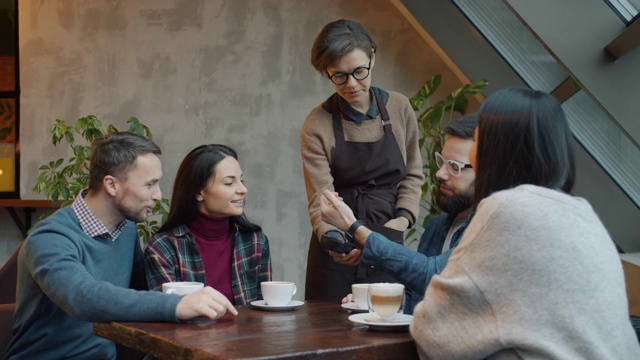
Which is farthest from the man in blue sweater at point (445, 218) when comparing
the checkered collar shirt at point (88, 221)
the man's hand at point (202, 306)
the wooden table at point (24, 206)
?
the wooden table at point (24, 206)

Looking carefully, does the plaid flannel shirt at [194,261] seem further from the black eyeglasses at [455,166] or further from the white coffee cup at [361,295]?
the black eyeglasses at [455,166]

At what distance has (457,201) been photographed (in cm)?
254

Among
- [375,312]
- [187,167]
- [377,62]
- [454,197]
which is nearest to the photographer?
[375,312]

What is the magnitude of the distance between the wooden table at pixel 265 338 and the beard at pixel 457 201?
0.50m

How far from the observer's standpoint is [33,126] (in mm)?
6320

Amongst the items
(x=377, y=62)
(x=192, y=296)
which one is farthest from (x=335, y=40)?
(x=377, y=62)

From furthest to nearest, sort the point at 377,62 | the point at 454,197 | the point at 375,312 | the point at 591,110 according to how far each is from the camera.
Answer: the point at 377,62, the point at 591,110, the point at 454,197, the point at 375,312

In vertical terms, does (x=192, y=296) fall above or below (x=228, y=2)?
below

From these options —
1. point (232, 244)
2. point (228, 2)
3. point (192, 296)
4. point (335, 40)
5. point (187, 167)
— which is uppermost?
point (228, 2)

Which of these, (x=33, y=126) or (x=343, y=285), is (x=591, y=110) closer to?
(x=343, y=285)

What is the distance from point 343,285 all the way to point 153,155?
32.6 inches

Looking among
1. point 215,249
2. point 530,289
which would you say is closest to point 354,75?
point 215,249

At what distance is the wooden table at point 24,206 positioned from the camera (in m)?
6.00

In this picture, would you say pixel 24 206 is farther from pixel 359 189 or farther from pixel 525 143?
pixel 525 143
